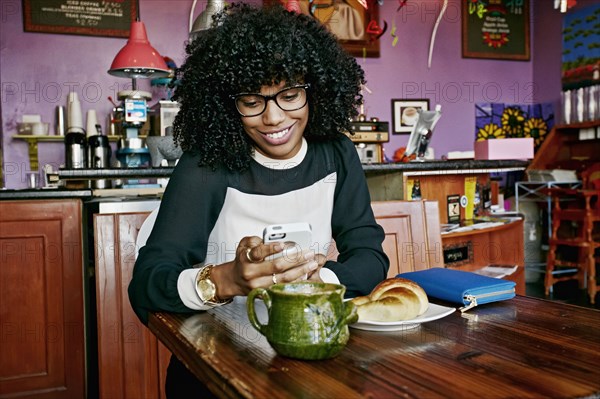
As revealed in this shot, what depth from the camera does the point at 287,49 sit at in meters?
1.49

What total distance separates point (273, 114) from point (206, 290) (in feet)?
1.65

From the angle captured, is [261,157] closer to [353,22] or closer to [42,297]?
[42,297]

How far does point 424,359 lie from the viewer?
0.85 metres

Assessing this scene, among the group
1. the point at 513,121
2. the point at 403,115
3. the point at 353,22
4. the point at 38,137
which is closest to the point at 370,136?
the point at 403,115

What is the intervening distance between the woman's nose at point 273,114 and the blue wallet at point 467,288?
0.52 metres

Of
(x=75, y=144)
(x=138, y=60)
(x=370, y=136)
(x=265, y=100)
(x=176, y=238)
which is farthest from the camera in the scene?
(x=370, y=136)

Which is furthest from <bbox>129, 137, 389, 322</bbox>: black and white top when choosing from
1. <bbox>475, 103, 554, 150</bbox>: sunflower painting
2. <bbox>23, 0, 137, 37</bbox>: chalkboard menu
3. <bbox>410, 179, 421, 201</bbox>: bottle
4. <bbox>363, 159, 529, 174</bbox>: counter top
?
<bbox>475, 103, 554, 150</bbox>: sunflower painting

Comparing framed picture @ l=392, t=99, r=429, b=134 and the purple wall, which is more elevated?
the purple wall

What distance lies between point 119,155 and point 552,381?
2.70 meters

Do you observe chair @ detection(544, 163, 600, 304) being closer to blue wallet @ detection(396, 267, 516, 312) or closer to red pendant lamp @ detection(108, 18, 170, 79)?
red pendant lamp @ detection(108, 18, 170, 79)

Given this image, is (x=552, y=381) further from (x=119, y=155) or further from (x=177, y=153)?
(x=119, y=155)

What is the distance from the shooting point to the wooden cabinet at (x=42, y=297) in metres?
2.37

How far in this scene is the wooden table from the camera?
2.42 feet

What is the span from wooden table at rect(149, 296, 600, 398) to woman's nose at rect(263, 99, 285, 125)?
1.70 feet
